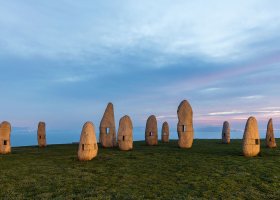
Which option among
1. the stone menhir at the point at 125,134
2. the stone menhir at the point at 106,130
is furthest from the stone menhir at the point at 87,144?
the stone menhir at the point at 106,130

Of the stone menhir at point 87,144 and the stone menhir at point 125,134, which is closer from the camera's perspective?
the stone menhir at point 87,144

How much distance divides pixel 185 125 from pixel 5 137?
17347mm

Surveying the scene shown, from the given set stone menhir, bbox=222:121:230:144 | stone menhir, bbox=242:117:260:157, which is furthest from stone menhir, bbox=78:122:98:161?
stone menhir, bbox=222:121:230:144

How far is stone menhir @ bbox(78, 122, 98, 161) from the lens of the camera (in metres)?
22.6

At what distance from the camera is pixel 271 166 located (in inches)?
797

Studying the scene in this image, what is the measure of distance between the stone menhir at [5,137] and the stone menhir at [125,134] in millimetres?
10460

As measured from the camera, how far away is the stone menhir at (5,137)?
28.1m

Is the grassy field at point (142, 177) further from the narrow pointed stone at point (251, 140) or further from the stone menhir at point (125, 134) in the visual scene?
the stone menhir at point (125, 134)

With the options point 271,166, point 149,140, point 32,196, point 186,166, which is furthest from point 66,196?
point 149,140

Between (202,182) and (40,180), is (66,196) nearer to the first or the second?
(40,180)

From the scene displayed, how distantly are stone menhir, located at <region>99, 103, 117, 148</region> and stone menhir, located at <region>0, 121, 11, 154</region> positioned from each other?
8.91 meters

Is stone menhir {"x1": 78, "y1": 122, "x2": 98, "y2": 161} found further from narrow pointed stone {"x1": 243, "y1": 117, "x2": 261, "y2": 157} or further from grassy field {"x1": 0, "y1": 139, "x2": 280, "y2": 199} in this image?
narrow pointed stone {"x1": 243, "y1": 117, "x2": 261, "y2": 157}

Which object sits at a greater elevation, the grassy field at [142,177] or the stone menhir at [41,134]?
the stone menhir at [41,134]

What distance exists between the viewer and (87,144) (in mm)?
22703
